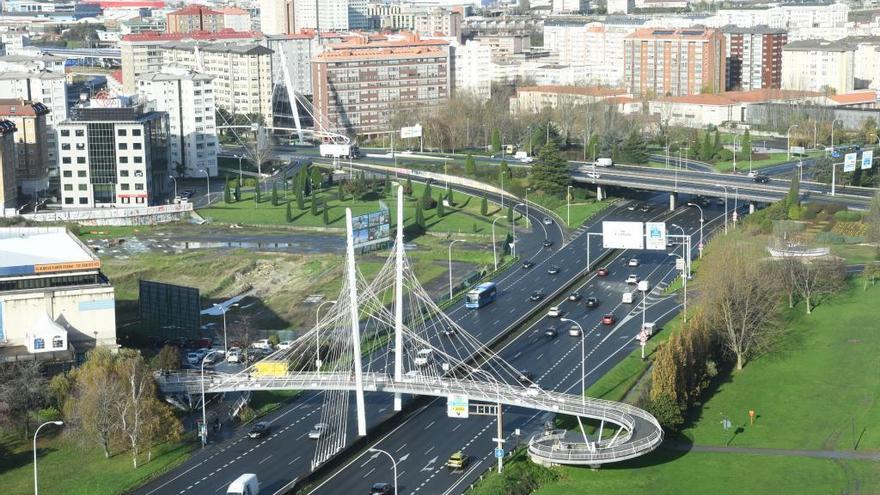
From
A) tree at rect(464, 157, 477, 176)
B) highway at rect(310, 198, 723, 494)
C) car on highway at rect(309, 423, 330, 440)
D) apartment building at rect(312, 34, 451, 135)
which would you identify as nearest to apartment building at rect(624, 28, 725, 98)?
apartment building at rect(312, 34, 451, 135)

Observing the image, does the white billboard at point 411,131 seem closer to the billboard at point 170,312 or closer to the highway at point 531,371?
the highway at point 531,371

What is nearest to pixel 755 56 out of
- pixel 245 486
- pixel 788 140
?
pixel 788 140

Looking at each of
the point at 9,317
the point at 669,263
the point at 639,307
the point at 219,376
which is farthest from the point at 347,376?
the point at 669,263

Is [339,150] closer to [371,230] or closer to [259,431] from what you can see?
[371,230]

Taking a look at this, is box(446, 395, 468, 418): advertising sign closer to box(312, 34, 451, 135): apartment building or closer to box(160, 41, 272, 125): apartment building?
box(312, 34, 451, 135): apartment building

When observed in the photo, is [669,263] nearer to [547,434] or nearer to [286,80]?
[547,434]

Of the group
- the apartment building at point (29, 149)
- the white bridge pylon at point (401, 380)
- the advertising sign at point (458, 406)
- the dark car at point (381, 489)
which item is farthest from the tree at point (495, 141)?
the dark car at point (381, 489)

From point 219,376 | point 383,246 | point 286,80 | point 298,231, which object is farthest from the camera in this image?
point 286,80
